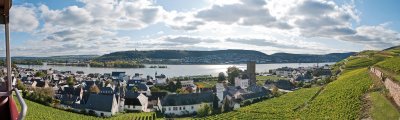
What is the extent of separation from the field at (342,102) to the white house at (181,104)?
1915cm

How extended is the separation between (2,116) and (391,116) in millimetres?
22213

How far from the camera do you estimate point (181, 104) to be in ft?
168

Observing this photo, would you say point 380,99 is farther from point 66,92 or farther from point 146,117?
point 66,92

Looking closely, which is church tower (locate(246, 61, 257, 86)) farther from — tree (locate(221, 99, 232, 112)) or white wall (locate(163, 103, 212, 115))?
tree (locate(221, 99, 232, 112))

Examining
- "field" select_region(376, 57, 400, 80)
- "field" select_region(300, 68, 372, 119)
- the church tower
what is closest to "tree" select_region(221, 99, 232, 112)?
"field" select_region(300, 68, 372, 119)

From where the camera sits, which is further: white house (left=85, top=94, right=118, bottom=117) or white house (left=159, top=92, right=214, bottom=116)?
white house (left=159, top=92, right=214, bottom=116)

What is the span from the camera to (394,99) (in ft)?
75.4

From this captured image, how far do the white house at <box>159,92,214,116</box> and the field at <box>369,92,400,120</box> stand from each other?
26.6 m

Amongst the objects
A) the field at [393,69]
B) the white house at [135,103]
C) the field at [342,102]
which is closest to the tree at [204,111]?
the white house at [135,103]

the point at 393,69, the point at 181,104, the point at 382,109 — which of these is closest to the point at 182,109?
the point at 181,104

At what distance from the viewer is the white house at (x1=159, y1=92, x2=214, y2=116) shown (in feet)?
→ 166

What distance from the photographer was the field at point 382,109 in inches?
849

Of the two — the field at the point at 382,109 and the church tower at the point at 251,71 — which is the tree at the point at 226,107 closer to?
the field at the point at 382,109

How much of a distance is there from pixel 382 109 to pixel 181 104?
1233 inches
